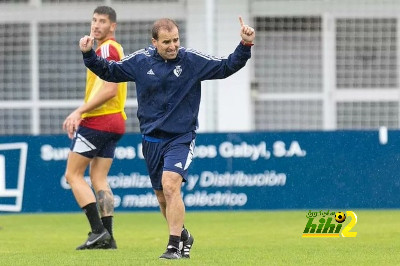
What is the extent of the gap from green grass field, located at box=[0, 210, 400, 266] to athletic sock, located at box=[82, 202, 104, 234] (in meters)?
0.24

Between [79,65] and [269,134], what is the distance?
A: 16.2 feet

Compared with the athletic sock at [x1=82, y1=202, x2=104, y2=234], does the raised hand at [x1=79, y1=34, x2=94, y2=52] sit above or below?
above

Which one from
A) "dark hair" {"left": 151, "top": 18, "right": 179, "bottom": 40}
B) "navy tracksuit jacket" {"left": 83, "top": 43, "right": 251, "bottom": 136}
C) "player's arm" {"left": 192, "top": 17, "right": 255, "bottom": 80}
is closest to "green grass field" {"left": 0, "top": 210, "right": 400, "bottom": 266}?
"navy tracksuit jacket" {"left": 83, "top": 43, "right": 251, "bottom": 136}

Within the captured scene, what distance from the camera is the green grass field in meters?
8.13

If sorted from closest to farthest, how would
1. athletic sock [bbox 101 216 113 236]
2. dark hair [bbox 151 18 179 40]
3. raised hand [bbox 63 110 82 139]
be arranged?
dark hair [bbox 151 18 179 40] < raised hand [bbox 63 110 82 139] < athletic sock [bbox 101 216 113 236]

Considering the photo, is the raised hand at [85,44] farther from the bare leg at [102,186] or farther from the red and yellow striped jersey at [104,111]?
the bare leg at [102,186]

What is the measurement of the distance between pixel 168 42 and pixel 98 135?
5.89 ft

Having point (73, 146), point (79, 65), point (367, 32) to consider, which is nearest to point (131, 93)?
point (79, 65)

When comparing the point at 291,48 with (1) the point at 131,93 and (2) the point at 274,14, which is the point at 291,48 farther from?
(1) the point at 131,93

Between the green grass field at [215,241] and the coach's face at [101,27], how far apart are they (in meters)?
1.77

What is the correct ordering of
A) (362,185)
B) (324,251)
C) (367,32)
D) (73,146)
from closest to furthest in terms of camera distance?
(324,251) < (73,146) < (362,185) < (367,32)

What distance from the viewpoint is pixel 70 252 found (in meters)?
9.07

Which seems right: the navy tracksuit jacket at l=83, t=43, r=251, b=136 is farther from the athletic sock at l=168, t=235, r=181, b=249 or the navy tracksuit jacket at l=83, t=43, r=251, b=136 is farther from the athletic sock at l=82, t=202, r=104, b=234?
the athletic sock at l=82, t=202, r=104, b=234
